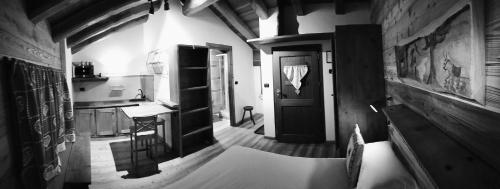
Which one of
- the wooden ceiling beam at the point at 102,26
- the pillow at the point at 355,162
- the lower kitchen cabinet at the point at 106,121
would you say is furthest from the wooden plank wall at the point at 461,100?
the lower kitchen cabinet at the point at 106,121

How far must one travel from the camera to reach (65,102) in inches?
135

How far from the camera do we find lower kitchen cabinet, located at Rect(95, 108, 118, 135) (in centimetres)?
539

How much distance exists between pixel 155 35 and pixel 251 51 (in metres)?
2.71

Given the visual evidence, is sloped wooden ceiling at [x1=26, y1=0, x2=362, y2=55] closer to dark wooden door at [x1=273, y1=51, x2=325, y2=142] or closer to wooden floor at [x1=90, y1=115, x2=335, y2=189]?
dark wooden door at [x1=273, y1=51, x2=325, y2=142]

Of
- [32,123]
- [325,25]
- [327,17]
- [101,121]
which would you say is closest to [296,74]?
[325,25]

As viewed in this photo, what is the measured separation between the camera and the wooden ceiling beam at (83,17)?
10.2ft

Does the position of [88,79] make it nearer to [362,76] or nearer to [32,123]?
[32,123]

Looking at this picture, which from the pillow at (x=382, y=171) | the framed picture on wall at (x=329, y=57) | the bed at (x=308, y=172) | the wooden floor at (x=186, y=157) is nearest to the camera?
the pillow at (x=382, y=171)

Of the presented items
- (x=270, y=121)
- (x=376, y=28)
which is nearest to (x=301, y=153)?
(x=270, y=121)

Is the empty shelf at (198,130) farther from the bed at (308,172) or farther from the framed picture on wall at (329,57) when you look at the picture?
the framed picture on wall at (329,57)

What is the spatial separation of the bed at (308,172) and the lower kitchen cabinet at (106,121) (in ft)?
14.0

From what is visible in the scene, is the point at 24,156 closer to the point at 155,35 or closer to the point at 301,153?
the point at 301,153

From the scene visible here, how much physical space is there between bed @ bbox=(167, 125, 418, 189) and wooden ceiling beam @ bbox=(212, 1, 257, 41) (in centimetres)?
390

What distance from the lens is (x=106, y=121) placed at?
544 cm
